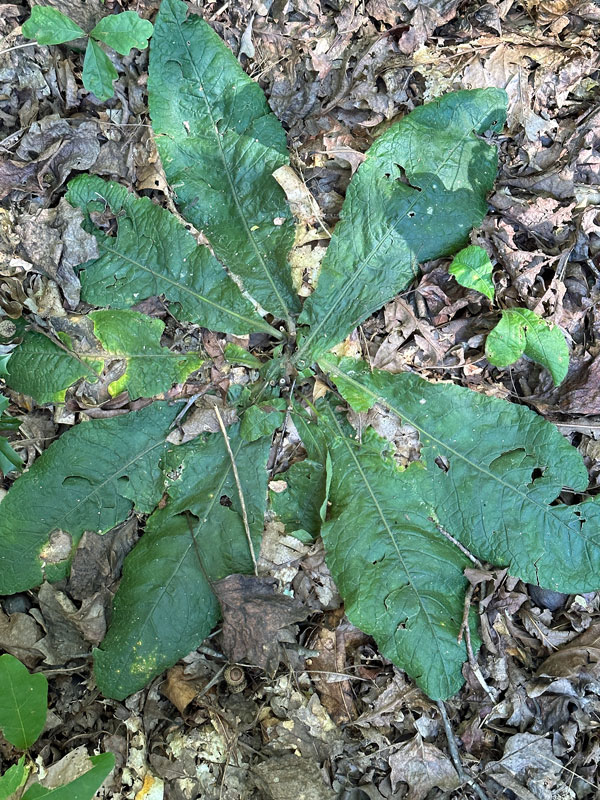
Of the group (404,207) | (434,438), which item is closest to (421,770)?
(434,438)

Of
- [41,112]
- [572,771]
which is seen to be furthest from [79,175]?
[572,771]

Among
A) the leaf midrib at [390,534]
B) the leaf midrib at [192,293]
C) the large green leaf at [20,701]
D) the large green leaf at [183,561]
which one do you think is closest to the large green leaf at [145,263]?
the leaf midrib at [192,293]

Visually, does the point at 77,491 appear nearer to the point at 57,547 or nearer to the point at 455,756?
the point at 57,547

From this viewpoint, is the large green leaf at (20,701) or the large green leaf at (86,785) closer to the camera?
the large green leaf at (86,785)

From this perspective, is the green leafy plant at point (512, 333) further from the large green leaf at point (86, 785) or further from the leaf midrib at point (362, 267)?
the large green leaf at point (86, 785)

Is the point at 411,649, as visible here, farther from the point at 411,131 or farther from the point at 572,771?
the point at 411,131

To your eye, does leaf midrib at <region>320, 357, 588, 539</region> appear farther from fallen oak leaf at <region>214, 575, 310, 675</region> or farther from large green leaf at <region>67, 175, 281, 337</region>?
fallen oak leaf at <region>214, 575, 310, 675</region>
